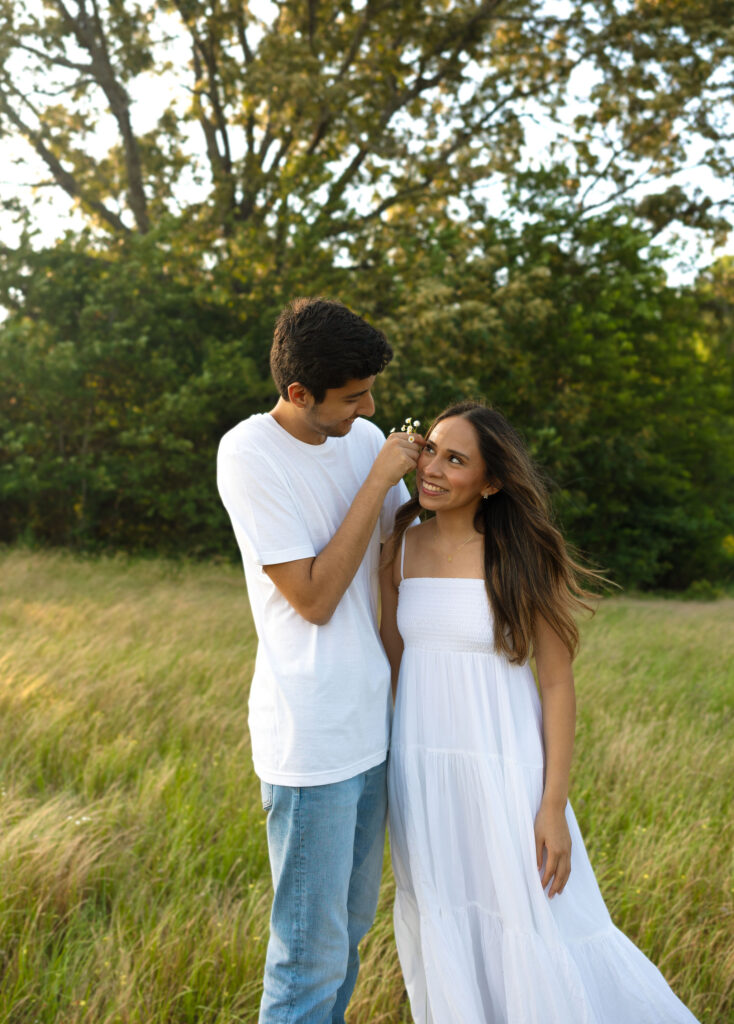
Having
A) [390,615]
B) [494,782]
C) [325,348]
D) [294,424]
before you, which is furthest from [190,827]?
[325,348]

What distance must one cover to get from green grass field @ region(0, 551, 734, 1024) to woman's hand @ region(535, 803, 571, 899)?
32.2 inches

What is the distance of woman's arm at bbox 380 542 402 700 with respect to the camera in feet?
7.93

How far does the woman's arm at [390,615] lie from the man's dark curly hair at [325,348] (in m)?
0.68

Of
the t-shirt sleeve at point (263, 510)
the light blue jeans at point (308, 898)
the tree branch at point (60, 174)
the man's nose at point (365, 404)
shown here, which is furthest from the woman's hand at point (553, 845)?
the tree branch at point (60, 174)

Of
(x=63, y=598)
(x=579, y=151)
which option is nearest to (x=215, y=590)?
(x=63, y=598)

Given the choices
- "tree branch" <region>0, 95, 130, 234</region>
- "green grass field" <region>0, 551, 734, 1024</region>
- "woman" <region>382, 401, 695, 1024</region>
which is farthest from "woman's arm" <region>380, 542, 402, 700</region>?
"tree branch" <region>0, 95, 130, 234</region>

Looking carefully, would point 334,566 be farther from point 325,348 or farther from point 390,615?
point 390,615

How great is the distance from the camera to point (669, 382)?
1778 cm

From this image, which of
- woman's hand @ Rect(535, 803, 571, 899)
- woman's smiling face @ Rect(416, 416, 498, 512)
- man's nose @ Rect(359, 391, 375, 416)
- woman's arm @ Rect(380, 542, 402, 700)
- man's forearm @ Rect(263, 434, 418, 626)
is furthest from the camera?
woman's arm @ Rect(380, 542, 402, 700)

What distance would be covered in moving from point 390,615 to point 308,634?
22.1 inches

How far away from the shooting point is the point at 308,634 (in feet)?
6.28

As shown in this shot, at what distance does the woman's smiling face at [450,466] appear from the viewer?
86.4 inches

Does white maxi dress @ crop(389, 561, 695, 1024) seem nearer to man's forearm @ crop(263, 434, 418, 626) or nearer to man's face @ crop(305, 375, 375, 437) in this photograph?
man's forearm @ crop(263, 434, 418, 626)

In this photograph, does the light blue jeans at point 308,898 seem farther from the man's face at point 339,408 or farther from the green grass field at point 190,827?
the man's face at point 339,408
